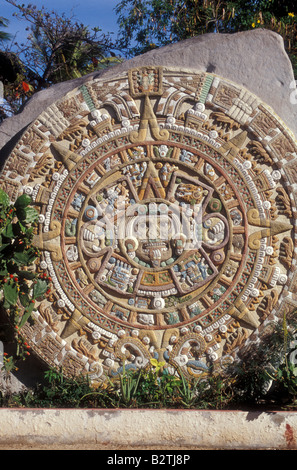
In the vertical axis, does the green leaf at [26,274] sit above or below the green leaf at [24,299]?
above

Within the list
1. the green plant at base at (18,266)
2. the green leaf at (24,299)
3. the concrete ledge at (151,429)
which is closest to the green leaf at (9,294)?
the green plant at base at (18,266)

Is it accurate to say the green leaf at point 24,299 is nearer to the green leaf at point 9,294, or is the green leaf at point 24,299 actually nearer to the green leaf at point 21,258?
the green leaf at point 9,294

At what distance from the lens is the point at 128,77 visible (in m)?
5.45

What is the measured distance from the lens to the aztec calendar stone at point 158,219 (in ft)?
17.2

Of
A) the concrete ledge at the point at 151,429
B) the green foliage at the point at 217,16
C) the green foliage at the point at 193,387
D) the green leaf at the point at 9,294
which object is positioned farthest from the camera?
the green foliage at the point at 217,16

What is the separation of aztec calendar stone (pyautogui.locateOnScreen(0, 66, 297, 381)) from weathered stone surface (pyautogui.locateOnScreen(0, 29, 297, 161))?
172 mm

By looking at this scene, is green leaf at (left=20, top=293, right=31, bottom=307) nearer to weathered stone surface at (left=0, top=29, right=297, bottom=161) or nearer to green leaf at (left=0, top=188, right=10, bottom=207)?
green leaf at (left=0, top=188, right=10, bottom=207)

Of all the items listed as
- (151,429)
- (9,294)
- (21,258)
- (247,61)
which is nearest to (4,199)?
(21,258)

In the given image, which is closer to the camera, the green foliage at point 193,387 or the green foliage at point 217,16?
the green foliage at point 193,387

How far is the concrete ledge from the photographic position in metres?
4.54

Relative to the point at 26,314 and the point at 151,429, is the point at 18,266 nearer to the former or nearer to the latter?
the point at 26,314

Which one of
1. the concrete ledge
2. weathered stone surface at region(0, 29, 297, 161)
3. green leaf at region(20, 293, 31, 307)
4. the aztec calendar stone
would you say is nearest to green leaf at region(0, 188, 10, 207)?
the aztec calendar stone

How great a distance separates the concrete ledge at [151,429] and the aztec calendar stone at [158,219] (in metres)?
0.65

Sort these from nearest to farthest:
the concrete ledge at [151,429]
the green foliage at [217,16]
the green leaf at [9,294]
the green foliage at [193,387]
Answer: the concrete ledge at [151,429] → the green foliage at [193,387] → the green leaf at [9,294] → the green foliage at [217,16]
